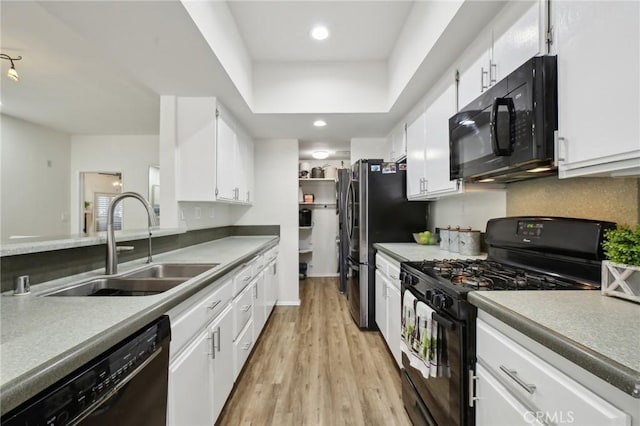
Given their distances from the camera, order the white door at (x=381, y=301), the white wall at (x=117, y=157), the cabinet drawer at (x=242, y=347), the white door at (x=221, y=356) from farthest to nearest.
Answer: the white wall at (x=117, y=157), the white door at (x=381, y=301), the cabinet drawer at (x=242, y=347), the white door at (x=221, y=356)

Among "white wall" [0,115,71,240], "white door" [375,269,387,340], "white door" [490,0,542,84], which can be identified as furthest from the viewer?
"white wall" [0,115,71,240]

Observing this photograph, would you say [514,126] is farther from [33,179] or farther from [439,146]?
[33,179]

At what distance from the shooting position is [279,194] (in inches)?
154

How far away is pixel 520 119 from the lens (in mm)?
1193

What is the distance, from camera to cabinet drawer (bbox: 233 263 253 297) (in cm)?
192

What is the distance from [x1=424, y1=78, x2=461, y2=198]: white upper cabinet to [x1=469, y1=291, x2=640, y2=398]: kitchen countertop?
1.02 m

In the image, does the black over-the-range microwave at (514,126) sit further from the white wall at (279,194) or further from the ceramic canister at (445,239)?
the white wall at (279,194)

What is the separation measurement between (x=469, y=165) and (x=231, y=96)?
6.49 ft

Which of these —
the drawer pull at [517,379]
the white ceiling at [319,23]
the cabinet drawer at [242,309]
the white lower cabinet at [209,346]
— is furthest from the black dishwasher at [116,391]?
the white ceiling at [319,23]

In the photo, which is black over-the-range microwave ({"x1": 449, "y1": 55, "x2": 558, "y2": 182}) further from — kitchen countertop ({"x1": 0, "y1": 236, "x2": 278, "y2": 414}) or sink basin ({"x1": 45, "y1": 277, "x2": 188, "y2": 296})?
sink basin ({"x1": 45, "y1": 277, "x2": 188, "y2": 296})

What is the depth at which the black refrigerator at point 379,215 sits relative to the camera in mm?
2895

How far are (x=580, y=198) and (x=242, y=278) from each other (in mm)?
1962

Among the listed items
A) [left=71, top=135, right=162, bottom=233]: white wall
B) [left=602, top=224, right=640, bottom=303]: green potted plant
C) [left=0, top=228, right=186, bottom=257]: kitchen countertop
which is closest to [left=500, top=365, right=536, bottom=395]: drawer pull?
[left=602, top=224, right=640, bottom=303]: green potted plant

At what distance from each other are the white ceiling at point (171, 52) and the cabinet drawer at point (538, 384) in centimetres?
155
